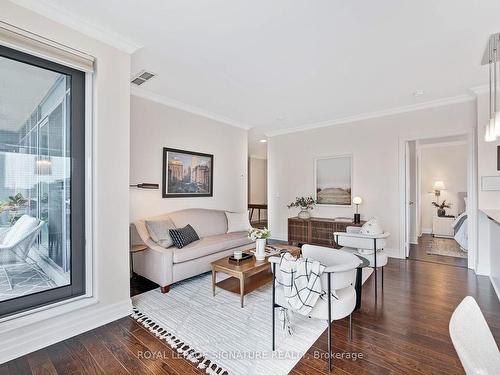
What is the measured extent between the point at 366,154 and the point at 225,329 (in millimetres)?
4198

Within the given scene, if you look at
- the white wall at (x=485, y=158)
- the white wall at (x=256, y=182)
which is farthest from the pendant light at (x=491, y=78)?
the white wall at (x=256, y=182)

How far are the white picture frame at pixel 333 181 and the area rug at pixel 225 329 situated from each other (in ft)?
9.49

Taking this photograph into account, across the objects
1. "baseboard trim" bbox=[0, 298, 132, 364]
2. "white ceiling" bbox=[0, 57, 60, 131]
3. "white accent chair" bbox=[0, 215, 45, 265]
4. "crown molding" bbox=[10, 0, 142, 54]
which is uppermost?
"crown molding" bbox=[10, 0, 142, 54]

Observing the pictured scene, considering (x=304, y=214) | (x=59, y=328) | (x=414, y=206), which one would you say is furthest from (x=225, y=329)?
(x=414, y=206)

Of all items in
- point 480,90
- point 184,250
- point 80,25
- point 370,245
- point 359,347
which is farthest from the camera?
point 480,90

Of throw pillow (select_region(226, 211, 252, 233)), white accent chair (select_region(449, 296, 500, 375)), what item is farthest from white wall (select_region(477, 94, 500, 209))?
throw pillow (select_region(226, 211, 252, 233))

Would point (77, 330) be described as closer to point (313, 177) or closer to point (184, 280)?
point (184, 280)

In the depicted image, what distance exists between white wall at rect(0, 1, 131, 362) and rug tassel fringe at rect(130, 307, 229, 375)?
21 cm

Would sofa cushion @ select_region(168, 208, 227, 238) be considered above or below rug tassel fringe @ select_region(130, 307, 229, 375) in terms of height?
above

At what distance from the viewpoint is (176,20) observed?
2.21 meters

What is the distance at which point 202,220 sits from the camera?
433 centimetres

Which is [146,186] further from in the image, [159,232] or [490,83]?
[490,83]

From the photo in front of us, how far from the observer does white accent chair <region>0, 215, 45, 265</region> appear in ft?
6.50

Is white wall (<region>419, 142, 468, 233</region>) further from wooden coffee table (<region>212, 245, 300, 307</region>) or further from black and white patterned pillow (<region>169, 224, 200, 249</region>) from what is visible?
black and white patterned pillow (<region>169, 224, 200, 249</region>)
